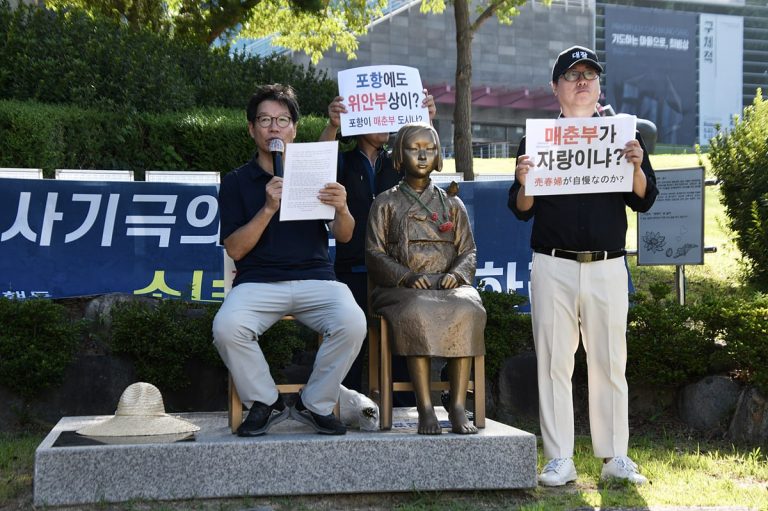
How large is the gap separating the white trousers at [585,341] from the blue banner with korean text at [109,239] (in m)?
3.45

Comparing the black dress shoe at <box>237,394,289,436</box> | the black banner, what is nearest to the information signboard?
the black dress shoe at <box>237,394,289,436</box>

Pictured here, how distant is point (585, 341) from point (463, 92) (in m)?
6.82

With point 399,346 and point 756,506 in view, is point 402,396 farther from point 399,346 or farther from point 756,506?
point 756,506

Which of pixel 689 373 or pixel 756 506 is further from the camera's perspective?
pixel 689 373

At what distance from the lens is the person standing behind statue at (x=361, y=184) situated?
5570 mm

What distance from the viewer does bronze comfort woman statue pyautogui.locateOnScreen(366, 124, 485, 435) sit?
190 inches

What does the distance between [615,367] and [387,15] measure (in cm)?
3979

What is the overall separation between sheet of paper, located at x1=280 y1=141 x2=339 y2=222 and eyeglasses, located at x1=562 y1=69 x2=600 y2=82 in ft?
4.31

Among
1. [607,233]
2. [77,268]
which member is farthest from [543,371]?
[77,268]

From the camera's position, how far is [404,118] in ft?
18.1

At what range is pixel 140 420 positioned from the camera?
Answer: 4836 mm

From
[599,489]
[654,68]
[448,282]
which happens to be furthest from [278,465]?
[654,68]

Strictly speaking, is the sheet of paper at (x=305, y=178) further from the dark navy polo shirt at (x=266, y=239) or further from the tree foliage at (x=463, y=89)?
the tree foliage at (x=463, y=89)

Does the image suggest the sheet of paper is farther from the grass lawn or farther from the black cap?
the grass lawn
